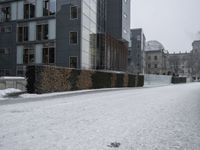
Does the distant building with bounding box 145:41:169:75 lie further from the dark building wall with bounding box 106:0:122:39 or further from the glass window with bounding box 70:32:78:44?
the glass window with bounding box 70:32:78:44

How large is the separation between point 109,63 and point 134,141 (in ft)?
103

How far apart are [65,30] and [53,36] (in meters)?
1.99

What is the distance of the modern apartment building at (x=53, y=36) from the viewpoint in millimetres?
32094

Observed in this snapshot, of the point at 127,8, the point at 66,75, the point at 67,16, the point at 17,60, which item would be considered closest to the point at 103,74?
the point at 66,75

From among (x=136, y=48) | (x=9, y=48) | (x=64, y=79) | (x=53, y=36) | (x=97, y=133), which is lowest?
(x=97, y=133)

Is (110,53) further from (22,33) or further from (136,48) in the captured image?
(136,48)

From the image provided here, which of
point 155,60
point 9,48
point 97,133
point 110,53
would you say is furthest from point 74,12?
point 155,60

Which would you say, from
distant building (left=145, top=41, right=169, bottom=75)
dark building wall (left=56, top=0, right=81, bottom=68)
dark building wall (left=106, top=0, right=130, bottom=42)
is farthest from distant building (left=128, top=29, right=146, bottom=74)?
dark building wall (left=56, top=0, right=81, bottom=68)

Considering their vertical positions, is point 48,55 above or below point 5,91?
above

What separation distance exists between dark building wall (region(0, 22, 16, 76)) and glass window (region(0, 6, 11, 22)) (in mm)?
755

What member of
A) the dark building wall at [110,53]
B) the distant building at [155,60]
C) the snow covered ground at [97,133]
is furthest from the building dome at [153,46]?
the snow covered ground at [97,133]

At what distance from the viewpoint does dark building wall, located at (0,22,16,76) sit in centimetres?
3566

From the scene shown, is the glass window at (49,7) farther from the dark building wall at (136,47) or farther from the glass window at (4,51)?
the dark building wall at (136,47)

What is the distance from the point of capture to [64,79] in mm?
21438
